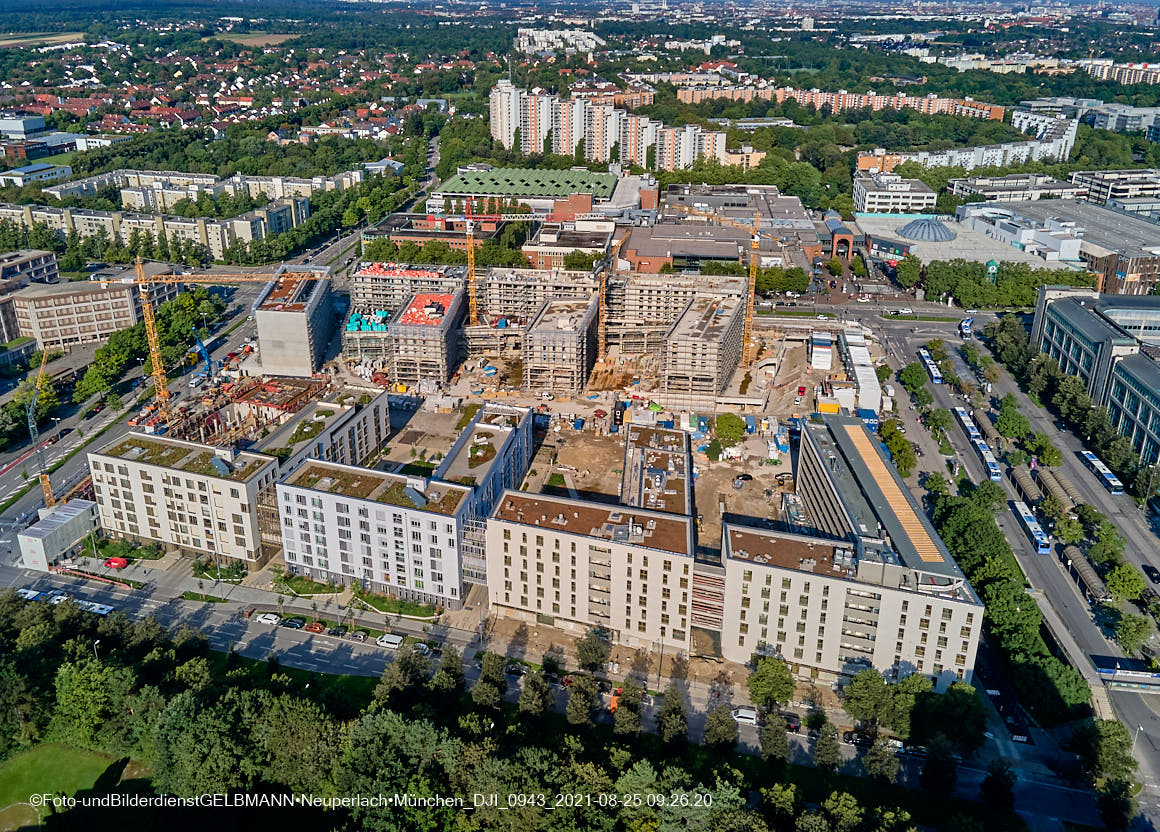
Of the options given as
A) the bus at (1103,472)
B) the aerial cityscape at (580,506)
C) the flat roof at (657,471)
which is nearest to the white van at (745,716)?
the aerial cityscape at (580,506)

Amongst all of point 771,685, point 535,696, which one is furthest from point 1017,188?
point 535,696

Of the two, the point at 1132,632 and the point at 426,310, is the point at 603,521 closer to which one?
the point at 1132,632

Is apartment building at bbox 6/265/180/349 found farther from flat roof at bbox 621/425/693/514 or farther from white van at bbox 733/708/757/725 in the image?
white van at bbox 733/708/757/725

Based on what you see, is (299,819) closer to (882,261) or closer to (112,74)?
(882,261)

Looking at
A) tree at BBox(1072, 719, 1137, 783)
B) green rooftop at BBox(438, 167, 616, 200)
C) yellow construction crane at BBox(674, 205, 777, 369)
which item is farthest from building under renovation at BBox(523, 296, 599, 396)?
green rooftop at BBox(438, 167, 616, 200)

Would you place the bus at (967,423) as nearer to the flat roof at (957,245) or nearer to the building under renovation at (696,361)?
the building under renovation at (696,361)
